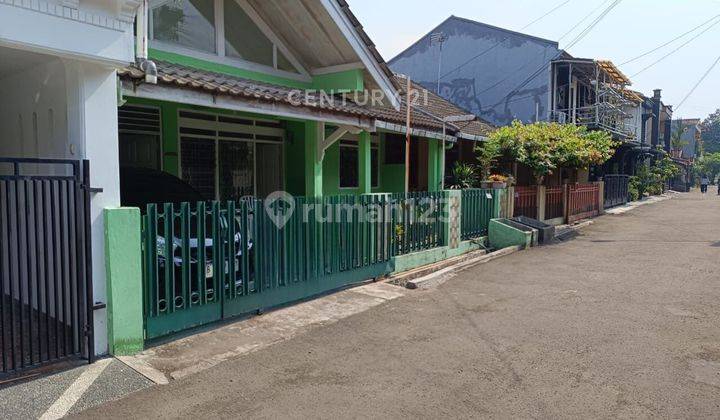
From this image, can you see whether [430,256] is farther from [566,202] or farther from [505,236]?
[566,202]

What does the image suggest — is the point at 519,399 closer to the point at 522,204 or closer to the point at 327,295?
the point at 327,295

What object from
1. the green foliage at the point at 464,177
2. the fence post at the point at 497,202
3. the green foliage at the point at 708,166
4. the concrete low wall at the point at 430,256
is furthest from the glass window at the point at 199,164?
the green foliage at the point at 708,166

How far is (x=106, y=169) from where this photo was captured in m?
4.73

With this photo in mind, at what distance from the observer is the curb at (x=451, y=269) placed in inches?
321

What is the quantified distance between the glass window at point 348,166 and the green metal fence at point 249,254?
A: 4.02m

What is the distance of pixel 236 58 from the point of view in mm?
8820

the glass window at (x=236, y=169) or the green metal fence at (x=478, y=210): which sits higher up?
the glass window at (x=236, y=169)

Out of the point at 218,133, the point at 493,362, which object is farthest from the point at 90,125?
the point at 218,133

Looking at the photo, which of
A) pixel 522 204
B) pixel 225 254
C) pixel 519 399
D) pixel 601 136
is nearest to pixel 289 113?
pixel 225 254

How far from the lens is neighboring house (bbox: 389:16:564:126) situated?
69.3 ft

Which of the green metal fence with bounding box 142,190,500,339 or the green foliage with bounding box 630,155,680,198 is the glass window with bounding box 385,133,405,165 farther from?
the green foliage with bounding box 630,155,680,198

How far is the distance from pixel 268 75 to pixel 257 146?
1692 millimetres

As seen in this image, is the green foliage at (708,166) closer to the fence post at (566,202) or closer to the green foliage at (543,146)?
the fence post at (566,202)

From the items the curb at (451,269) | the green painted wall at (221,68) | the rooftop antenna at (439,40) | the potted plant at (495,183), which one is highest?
the rooftop antenna at (439,40)
